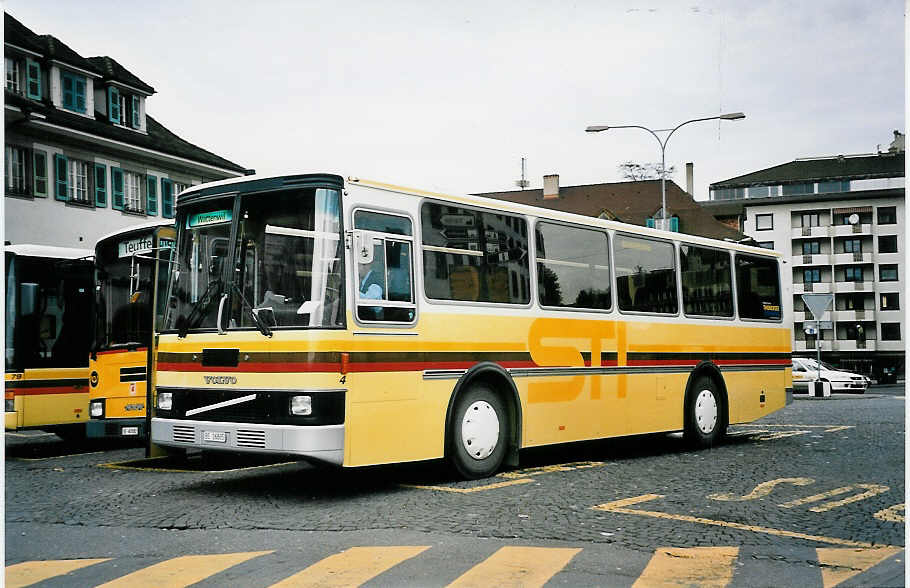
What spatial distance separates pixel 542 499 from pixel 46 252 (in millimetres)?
9267

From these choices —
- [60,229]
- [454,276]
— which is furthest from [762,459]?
[60,229]

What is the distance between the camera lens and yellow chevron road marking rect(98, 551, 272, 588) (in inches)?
262

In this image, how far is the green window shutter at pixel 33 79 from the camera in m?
32.7

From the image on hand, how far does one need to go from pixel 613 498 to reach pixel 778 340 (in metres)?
8.44

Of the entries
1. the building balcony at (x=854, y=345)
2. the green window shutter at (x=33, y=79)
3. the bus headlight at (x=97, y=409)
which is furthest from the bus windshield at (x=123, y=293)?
the building balcony at (x=854, y=345)

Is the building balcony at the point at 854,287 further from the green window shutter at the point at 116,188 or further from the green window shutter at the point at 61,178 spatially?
the green window shutter at the point at 61,178

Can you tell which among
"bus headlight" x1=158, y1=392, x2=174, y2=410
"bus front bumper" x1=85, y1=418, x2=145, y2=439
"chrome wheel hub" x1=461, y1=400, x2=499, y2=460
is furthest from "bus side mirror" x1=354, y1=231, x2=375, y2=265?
"bus front bumper" x1=85, y1=418, x2=145, y2=439

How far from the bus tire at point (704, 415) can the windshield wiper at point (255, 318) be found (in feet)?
24.1

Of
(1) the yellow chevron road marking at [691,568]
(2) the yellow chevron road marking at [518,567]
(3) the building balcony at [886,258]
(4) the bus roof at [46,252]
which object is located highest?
(3) the building balcony at [886,258]

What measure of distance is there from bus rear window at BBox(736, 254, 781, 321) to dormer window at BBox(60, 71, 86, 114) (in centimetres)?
2523

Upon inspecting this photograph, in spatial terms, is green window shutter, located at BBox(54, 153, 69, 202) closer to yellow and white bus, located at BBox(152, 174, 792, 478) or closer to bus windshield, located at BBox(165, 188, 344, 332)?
yellow and white bus, located at BBox(152, 174, 792, 478)

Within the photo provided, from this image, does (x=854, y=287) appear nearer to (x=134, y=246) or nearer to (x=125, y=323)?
(x=134, y=246)

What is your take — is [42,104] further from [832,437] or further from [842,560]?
[842,560]

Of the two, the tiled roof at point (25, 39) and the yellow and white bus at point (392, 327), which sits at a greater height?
the tiled roof at point (25, 39)
